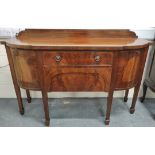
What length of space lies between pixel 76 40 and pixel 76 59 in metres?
0.17

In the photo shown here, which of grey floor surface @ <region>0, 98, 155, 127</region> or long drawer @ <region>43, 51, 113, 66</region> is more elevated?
long drawer @ <region>43, 51, 113, 66</region>

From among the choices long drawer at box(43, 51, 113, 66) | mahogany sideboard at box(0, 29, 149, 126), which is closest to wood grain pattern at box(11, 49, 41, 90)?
mahogany sideboard at box(0, 29, 149, 126)

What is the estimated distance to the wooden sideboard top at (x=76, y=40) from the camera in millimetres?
1099

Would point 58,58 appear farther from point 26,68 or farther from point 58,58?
point 26,68

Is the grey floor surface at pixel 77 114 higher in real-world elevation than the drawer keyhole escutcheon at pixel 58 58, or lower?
lower

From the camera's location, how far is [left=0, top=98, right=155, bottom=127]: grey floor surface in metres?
1.51

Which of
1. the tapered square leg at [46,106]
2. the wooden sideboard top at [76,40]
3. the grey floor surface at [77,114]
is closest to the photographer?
the wooden sideboard top at [76,40]

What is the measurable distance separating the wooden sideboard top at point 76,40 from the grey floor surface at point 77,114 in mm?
745

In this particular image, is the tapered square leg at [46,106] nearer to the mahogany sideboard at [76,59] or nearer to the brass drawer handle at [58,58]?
the mahogany sideboard at [76,59]

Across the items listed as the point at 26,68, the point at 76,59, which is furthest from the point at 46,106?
the point at 76,59

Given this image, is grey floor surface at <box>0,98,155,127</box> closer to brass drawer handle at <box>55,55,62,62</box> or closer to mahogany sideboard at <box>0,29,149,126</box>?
mahogany sideboard at <box>0,29,149,126</box>

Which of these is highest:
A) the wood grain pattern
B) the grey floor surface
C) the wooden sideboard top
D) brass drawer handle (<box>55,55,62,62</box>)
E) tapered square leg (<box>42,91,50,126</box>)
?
the wooden sideboard top

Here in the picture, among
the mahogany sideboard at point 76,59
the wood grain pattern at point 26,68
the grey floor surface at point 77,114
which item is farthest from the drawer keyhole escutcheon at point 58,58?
the grey floor surface at point 77,114
